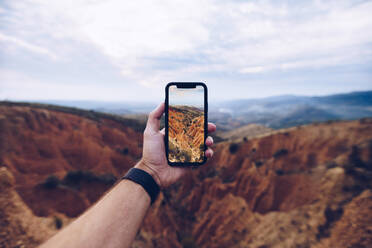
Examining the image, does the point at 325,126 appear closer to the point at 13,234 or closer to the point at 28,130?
the point at 13,234

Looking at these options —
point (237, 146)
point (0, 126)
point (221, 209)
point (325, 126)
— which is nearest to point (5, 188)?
point (0, 126)

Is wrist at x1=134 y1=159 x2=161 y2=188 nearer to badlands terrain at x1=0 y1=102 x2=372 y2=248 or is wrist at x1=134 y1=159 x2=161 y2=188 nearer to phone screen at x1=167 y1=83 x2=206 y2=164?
phone screen at x1=167 y1=83 x2=206 y2=164

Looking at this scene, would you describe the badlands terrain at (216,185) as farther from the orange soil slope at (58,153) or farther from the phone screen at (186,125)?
the phone screen at (186,125)

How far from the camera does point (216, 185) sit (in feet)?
75.4

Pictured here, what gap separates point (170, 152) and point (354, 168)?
22.1 metres

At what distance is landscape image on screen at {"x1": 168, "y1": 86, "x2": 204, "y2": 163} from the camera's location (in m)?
3.63

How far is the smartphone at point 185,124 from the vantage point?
362 cm

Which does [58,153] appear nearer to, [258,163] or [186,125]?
[186,125]

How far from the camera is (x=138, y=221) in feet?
9.33

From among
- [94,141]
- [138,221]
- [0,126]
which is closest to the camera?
[138,221]

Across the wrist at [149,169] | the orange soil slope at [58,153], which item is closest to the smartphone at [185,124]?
the wrist at [149,169]

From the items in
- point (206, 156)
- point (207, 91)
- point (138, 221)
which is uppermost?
point (207, 91)

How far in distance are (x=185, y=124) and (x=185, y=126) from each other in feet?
0.13

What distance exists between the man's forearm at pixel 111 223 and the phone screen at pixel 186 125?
1021 millimetres
